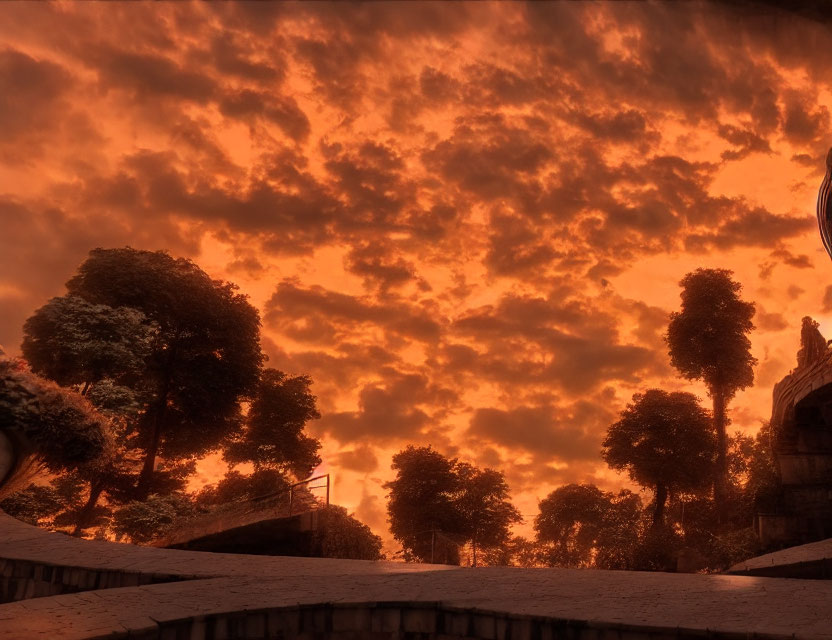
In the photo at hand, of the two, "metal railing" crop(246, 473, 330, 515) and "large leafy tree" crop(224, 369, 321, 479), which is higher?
"large leafy tree" crop(224, 369, 321, 479)

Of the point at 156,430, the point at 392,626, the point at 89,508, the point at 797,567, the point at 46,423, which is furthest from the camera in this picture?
the point at 156,430

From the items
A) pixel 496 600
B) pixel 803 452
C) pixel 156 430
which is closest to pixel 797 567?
pixel 496 600

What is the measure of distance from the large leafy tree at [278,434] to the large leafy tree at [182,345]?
2.36m

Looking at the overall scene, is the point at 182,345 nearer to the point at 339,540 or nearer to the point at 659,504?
the point at 339,540

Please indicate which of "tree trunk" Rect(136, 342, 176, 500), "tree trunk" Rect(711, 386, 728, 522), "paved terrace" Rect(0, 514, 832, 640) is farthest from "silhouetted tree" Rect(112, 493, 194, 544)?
Answer: "tree trunk" Rect(711, 386, 728, 522)

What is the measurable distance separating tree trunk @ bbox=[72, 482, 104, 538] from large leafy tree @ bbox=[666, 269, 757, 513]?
3197cm

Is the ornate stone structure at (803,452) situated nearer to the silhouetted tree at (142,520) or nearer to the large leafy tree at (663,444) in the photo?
the large leafy tree at (663,444)

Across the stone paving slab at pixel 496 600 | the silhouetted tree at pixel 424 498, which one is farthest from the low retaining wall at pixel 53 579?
the silhouetted tree at pixel 424 498

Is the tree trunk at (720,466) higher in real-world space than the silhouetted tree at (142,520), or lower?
higher

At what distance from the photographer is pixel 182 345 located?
36625 millimetres

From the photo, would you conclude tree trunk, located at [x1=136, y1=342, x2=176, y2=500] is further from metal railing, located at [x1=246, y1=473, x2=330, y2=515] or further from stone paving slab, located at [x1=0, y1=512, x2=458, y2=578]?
stone paving slab, located at [x1=0, y1=512, x2=458, y2=578]

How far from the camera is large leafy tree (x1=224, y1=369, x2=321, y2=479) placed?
40.3 meters

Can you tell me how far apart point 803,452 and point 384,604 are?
63.1 ft

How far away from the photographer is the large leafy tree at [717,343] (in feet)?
131
